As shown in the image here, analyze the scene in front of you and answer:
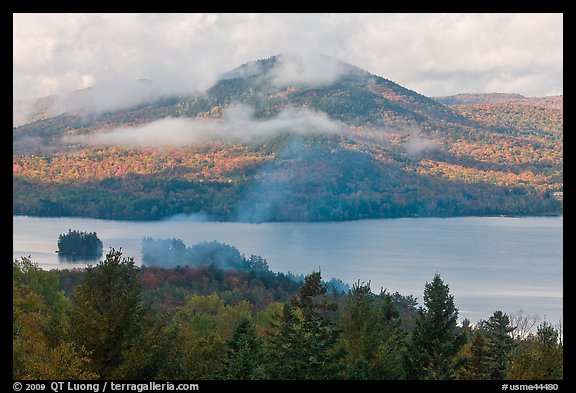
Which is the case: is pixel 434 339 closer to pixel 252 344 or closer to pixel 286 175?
pixel 252 344

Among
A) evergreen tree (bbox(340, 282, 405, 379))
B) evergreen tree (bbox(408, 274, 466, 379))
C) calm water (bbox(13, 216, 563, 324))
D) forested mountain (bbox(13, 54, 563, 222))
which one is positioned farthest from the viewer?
forested mountain (bbox(13, 54, 563, 222))

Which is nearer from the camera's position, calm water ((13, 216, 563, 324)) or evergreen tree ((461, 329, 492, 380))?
evergreen tree ((461, 329, 492, 380))

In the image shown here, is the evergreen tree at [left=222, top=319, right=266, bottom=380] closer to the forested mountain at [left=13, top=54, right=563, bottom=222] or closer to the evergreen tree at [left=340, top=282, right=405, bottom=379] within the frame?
the evergreen tree at [left=340, top=282, right=405, bottom=379]

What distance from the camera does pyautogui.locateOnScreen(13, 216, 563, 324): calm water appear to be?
72.6m

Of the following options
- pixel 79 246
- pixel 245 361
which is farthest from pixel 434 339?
pixel 79 246

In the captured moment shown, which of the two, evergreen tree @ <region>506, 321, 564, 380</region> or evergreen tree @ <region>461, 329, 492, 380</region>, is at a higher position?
evergreen tree @ <region>506, 321, 564, 380</region>

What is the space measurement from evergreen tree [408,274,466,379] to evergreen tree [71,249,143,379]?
7.23m

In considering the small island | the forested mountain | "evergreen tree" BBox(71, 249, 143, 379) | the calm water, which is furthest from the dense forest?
the forested mountain

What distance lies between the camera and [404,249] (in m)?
104

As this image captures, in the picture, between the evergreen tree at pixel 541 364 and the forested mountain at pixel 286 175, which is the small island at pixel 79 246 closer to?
the forested mountain at pixel 286 175

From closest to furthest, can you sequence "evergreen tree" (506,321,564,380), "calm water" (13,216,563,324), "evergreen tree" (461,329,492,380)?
"evergreen tree" (506,321,564,380)
"evergreen tree" (461,329,492,380)
"calm water" (13,216,563,324)

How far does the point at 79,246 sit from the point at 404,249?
44.1 meters

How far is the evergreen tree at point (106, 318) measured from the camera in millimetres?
13906
